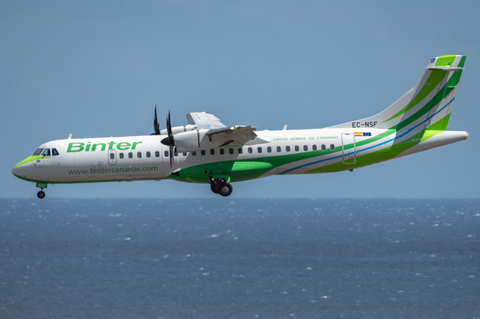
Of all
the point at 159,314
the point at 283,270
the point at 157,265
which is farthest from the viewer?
the point at 157,265

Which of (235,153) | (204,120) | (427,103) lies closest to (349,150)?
(427,103)

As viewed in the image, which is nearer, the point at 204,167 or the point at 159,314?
the point at 204,167

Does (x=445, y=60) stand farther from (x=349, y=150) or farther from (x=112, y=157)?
(x=112, y=157)

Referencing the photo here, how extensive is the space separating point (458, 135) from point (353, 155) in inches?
292

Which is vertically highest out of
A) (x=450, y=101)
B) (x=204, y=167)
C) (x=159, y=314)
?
(x=450, y=101)

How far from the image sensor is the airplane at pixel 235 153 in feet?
126

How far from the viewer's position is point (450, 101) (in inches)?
1610

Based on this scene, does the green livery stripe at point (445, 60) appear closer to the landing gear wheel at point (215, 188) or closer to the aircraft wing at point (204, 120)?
the aircraft wing at point (204, 120)

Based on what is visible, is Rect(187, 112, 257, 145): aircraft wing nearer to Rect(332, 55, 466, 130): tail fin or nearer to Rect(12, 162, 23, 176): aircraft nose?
Rect(332, 55, 466, 130): tail fin

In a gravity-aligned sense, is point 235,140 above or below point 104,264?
above

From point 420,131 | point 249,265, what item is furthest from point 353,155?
point 249,265

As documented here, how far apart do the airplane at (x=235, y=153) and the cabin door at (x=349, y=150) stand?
0.07m

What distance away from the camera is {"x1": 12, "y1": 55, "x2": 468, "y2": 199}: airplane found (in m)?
38.5

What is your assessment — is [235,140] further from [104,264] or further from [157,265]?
[104,264]
